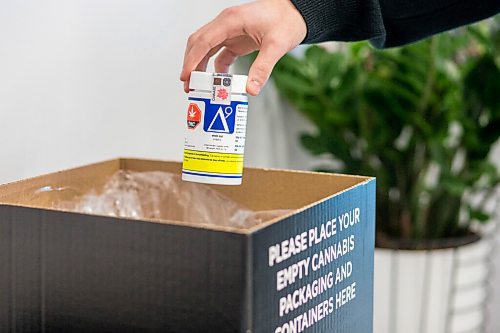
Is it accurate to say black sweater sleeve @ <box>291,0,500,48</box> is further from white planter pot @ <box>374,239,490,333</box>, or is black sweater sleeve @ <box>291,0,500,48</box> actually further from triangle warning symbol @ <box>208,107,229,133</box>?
white planter pot @ <box>374,239,490,333</box>

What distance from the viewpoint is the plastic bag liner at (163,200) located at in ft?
→ 3.54

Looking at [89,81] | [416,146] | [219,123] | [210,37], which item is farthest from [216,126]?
[416,146]

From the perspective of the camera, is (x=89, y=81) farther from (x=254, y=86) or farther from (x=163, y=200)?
(x=254, y=86)

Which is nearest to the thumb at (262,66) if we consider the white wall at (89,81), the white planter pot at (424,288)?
the white wall at (89,81)

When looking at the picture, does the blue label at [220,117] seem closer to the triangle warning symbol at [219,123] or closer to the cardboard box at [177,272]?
the triangle warning symbol at [219,123]

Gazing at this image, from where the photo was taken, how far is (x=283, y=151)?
2.08 m

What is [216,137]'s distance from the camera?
884 mm

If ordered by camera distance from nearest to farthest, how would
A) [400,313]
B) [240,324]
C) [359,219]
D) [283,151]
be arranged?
1. [240,324]
2. [359,219]
3. [400,313]
4. [283,151]

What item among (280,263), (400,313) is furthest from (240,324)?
(400,313)

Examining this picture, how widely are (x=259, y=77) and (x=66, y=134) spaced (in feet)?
1.24

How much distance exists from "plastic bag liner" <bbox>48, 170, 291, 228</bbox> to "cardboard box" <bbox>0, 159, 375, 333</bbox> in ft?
0.65

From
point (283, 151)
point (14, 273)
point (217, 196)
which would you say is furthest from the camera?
point (283, 151)

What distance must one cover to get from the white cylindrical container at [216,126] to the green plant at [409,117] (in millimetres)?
994

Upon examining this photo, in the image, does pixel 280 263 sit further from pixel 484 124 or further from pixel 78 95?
pixel 484 124
